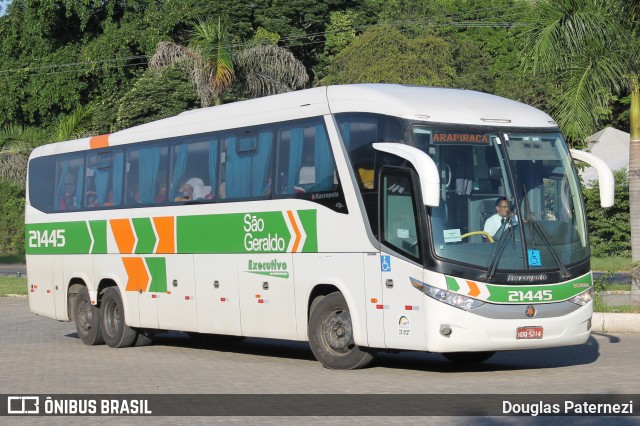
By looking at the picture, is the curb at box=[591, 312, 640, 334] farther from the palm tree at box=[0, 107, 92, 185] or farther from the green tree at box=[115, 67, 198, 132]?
the palm tree at box=[0, 107, 92, 185]

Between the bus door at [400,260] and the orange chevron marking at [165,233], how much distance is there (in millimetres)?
5204

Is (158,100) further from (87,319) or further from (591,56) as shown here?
(591,56)

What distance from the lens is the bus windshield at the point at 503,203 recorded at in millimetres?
14305

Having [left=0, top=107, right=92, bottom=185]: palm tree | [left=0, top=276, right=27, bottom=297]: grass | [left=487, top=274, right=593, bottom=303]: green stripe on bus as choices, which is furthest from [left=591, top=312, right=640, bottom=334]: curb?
[left=0, top=107, right=92, bottom=185]: palm tree

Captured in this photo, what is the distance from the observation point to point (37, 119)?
6372 centimetres

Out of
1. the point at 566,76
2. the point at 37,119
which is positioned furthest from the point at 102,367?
the point at 37,119

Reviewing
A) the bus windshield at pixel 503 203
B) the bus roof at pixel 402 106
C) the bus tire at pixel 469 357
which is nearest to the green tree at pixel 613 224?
the bus tire at pixel 469 357

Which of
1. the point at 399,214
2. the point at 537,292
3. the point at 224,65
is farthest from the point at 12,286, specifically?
the point at 537,292

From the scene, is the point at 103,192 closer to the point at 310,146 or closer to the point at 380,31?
the point at 310,146

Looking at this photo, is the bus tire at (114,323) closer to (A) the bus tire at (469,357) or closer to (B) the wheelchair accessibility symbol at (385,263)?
(A) the bus tire at (469,357)

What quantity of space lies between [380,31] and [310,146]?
3587 cm

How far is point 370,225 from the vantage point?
15000mm

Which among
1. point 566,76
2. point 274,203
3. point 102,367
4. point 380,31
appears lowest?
point 102,367

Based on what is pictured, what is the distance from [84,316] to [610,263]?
902 inches
